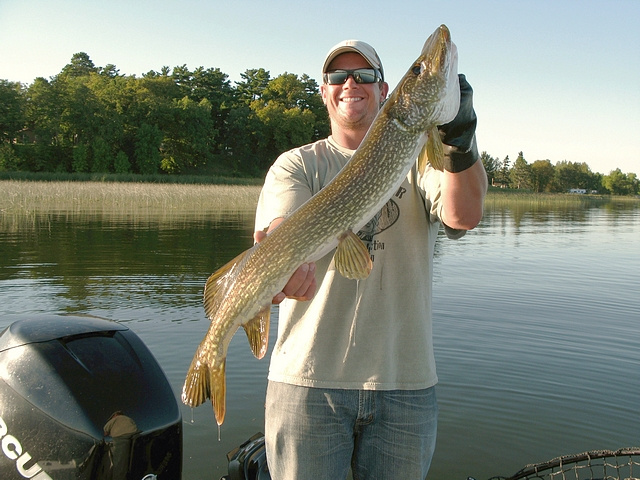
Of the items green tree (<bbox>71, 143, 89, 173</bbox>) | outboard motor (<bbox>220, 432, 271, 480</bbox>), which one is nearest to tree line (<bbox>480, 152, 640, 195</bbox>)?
green tree (<bbox>71, 143, 89, 173</bbox>)

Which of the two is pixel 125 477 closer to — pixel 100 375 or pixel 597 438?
pixel 100 375

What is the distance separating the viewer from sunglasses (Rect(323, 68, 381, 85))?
2.63 metres

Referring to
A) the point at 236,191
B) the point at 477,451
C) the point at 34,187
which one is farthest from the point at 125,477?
the point at 236,191

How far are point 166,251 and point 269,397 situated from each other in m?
10.8

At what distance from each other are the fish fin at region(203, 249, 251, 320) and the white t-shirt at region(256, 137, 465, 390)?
0.73 feet

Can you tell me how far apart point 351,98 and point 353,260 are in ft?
2.66

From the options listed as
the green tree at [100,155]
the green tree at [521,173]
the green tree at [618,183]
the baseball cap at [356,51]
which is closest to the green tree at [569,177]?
the green tree at [521,173]

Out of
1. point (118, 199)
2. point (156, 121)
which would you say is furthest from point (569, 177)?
point (118, 199)

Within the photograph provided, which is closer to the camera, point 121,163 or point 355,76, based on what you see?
point 355,76

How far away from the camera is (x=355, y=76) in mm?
2627

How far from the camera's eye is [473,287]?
10.1 metres

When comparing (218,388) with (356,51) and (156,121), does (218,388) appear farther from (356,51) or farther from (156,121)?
(156,121)

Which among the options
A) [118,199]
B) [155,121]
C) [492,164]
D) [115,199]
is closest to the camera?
[115,199]

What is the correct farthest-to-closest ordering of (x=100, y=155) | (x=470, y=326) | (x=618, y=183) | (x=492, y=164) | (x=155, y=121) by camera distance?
(x=618, y=183) < (x=492, y=164) < (x=155, y=121) < (x=100, y=155) < (x=470, y=326)
